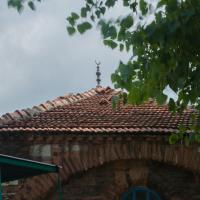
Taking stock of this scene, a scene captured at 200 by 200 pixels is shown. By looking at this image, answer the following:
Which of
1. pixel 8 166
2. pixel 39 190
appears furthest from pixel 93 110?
pixel 8 166

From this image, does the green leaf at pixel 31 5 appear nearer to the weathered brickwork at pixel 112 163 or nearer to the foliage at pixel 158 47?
the foliage at pixel 158 47

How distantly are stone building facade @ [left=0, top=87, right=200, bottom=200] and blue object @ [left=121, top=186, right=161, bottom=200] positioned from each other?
0.23ft

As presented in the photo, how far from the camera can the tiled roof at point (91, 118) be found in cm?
1153

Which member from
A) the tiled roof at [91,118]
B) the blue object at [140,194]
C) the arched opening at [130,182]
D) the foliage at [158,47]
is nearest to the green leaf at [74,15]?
the foliage at [158,47]

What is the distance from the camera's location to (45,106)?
44.7 ft

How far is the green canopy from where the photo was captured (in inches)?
301

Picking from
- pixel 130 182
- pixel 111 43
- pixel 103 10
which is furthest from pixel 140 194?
pixel 103 10

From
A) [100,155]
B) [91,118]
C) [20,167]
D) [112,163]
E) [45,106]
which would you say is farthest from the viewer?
[45,106]

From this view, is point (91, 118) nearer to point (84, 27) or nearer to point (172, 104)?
point (172, 104)

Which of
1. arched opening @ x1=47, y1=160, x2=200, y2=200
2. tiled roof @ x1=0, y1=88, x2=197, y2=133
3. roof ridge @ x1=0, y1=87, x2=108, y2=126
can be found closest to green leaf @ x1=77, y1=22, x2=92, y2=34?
tiled roof @ x1=0, y1=88, x2=197, y2=133

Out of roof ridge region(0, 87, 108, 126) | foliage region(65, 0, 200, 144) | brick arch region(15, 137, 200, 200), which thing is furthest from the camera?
roof ridge region(0, 87, 108, 126)

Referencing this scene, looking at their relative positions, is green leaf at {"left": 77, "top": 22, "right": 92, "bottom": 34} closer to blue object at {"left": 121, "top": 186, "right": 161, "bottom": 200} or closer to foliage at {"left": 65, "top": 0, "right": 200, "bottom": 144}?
foliage at {"left": 65, "top": 0, "right": 200, "bottom": 144}

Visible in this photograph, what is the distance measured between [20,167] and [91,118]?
438 cm

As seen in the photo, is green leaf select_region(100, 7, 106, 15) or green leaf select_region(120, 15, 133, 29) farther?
green leaf select_region(100, 7, 106, 15)
